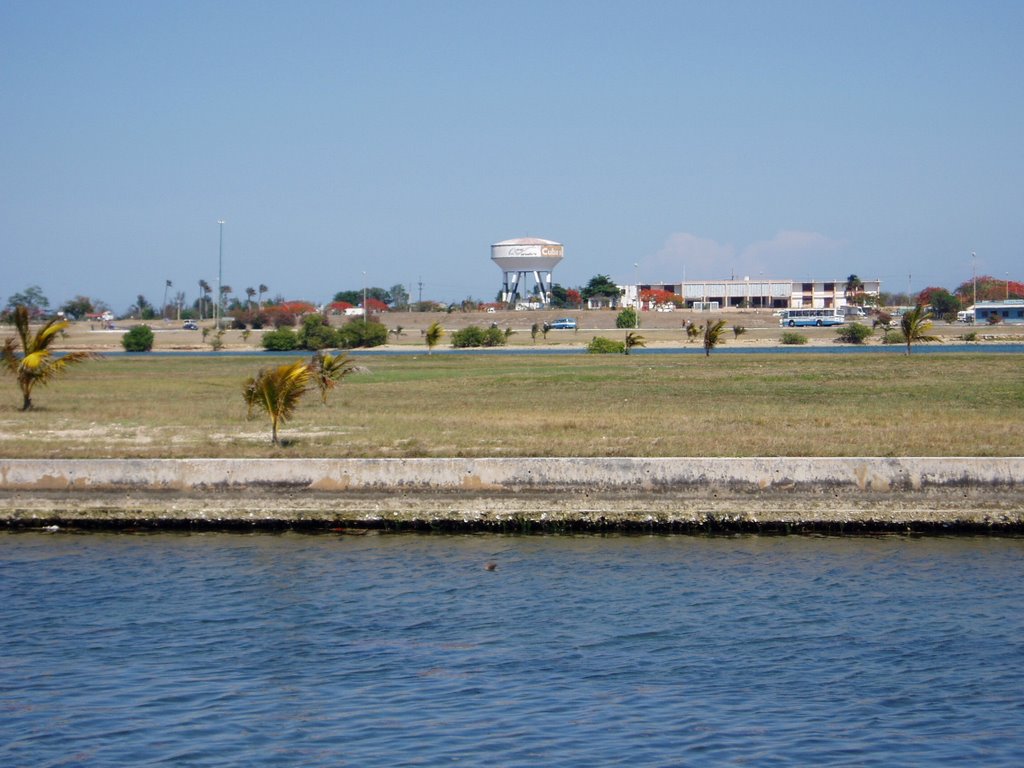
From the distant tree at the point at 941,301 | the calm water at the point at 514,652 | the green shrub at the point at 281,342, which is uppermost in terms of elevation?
the distant tree at the point at 941,301

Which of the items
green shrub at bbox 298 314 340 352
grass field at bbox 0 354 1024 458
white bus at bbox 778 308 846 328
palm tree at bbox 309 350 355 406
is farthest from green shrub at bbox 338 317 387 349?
palm tree at bbox 309 350 355 406

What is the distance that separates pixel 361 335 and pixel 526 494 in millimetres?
63872

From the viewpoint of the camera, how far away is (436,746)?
34.2 ft

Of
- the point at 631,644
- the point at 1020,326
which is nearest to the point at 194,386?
the point at 631,644

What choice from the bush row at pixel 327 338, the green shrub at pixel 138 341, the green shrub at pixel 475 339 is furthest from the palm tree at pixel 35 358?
the green shrub at pixel 138 341

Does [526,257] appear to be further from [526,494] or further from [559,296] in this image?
[526,494]

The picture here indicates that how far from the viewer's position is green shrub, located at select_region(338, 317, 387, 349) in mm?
80562

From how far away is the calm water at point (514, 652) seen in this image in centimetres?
1051

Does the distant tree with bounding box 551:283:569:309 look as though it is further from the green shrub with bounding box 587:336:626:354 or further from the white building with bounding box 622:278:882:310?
the green shrub with bounding box 587:336:626:354

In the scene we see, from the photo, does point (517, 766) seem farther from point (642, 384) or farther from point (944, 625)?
point (642, 384)

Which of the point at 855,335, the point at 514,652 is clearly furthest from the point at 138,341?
the point at 514,652

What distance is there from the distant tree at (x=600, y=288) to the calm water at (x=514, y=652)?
149 m

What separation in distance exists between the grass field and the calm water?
14.7 ft

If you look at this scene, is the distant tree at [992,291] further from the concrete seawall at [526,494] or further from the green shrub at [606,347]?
the concrete seawall at [526,494]
